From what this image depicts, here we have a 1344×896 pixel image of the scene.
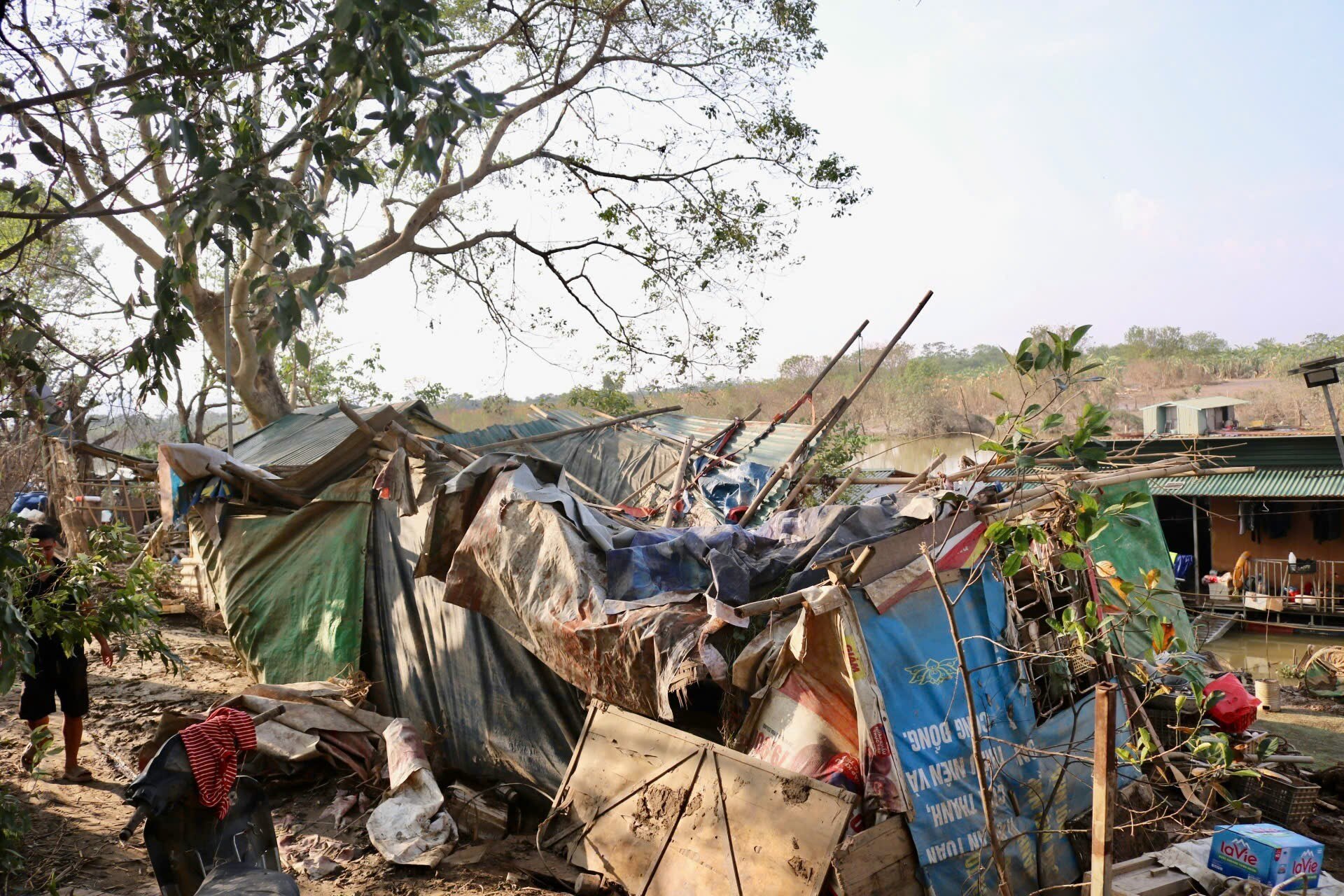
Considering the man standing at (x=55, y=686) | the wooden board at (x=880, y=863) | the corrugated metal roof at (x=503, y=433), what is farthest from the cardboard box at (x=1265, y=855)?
the corrugated metal roof at (x=503, y=433)

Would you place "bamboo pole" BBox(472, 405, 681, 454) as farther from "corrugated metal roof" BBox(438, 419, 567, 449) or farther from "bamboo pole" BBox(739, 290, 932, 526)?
"bamboo pole" BBox(739, 290, 932, 526)

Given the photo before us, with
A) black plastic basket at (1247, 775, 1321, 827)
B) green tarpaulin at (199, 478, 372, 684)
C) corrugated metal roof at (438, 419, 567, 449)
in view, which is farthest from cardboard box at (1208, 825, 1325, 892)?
corrugated metal roof at (438, 419, 567, 449)

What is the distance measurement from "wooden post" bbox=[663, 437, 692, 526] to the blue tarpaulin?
125 inches

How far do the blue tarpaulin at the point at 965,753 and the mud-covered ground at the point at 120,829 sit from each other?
6.45 feet

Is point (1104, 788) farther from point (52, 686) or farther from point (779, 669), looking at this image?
point (52, 686)

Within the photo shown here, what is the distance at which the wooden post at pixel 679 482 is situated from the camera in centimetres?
738

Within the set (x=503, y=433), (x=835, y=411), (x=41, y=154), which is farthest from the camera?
(x=503, y=433)

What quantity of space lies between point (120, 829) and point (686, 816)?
3.23m

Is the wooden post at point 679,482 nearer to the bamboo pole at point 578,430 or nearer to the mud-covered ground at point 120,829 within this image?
the bamboo pole at point 578,430

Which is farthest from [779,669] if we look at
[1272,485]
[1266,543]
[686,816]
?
[1266,543]

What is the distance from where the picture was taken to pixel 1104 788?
2.69 meters

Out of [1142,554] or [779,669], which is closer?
[779,669]

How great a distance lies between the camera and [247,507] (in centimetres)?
716

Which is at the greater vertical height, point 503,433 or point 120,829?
point 503,433
